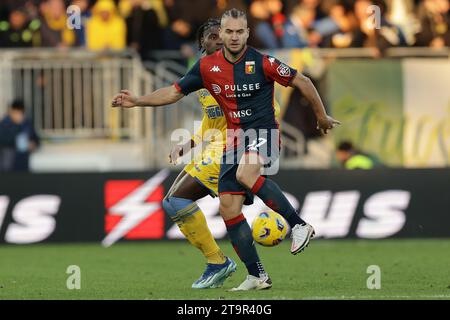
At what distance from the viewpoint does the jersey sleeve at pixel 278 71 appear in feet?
35.3

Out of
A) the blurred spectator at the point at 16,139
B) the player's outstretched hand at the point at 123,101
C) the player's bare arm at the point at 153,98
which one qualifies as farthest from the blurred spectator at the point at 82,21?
the player's outstretched hand at the point at 123,101

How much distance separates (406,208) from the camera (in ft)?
59.1

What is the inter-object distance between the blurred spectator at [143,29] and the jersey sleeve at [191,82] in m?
8.91

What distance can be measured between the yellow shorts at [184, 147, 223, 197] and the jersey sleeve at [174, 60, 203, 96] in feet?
2.91

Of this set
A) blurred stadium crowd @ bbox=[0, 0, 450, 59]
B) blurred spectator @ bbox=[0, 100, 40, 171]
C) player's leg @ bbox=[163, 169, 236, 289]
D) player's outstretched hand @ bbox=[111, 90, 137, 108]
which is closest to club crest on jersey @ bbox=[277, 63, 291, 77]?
player's outstretched hand @ bbox=[111, 90, 137, 108]

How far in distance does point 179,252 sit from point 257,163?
5748 mm

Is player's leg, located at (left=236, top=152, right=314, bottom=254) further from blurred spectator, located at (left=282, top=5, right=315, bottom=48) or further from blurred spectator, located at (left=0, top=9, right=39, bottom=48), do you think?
blurred spectator, located at (left=0, top=9, right=39, bottom=48)

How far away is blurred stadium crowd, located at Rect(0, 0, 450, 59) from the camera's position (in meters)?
20.0

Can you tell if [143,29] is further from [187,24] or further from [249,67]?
[249,67]

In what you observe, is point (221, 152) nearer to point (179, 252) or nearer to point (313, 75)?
point (179, 252)

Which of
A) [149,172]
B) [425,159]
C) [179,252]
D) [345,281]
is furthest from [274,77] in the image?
[425,159]

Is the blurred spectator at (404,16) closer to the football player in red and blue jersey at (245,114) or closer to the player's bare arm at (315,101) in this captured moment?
the football player in red and blue jersey at (245,114)

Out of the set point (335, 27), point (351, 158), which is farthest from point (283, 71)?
point (335, 27)

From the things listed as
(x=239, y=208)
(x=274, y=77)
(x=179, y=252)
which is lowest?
(x=179, y=252)
